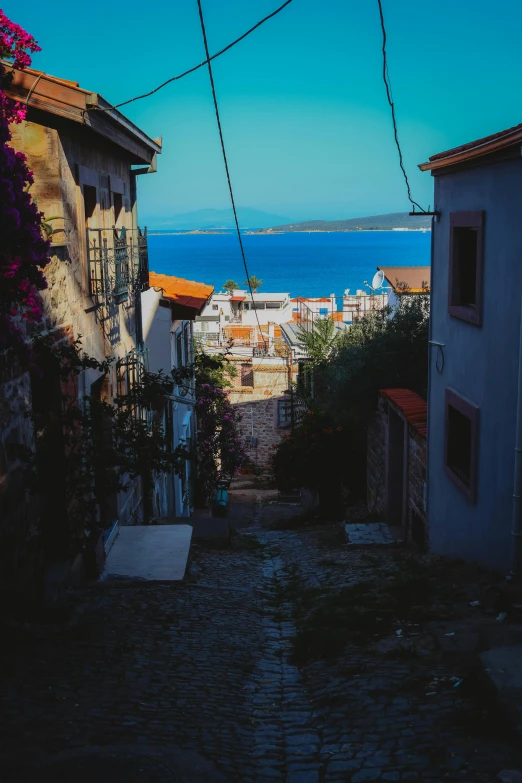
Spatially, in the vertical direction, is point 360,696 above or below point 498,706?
below

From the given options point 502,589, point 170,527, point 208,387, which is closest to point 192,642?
point 502,589

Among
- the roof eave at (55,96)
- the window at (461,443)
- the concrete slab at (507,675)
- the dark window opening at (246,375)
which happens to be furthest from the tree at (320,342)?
the concrete slab at (507,675)

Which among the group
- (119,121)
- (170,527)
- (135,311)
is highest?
(119,121)

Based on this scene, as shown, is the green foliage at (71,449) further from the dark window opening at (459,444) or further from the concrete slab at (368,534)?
the concrete slab at (368,534)

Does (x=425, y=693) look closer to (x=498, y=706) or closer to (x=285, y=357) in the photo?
(x=498, y=706)

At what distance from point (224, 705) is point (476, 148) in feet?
19.6

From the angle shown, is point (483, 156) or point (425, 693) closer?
point (425, 693)

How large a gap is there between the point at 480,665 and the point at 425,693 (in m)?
0.42

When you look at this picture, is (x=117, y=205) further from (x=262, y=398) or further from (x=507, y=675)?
(x=262, y=398)

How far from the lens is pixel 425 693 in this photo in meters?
5.40

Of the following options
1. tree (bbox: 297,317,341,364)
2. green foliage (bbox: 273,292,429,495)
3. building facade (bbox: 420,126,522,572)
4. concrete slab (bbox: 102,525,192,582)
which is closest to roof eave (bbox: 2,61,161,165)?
building facade (bbox: 420,126,522,572)

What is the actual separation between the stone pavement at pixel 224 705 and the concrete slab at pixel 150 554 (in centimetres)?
90

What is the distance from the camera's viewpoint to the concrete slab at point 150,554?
31.1 feet

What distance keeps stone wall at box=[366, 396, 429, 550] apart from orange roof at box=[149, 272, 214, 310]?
15.4 ft
